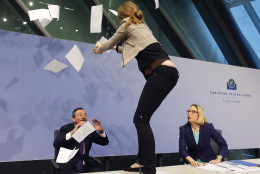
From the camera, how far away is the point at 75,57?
118 inches

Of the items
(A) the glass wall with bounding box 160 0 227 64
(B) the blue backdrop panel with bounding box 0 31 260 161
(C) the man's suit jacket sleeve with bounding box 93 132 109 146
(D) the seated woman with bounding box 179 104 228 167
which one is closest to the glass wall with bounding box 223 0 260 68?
(A) the glass wall with bounding box 160 0 227 64

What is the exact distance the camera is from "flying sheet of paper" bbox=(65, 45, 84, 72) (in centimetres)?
296

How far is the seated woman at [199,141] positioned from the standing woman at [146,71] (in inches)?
46.5

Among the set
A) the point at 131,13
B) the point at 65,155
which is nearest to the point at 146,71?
the point at 131,13

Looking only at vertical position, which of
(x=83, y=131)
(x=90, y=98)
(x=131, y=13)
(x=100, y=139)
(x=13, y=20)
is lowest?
(x=100, y=139)

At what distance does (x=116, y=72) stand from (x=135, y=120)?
1.75 metres

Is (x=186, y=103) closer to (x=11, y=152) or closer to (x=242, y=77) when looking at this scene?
(x=242, y=77)

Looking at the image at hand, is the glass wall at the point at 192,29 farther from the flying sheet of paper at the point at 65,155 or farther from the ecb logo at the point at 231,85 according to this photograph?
the flying sheet of paper at the point at 65,155

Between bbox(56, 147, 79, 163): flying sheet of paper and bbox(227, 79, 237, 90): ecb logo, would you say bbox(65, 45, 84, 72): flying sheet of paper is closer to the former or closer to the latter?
bbox(56, 147, 79, 163): flying sheet of paper

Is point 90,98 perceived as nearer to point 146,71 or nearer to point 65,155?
point 65,155

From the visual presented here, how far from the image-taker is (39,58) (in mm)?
2801

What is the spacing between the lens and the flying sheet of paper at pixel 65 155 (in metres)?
2.31

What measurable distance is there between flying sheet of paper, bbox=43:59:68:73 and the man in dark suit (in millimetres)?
523

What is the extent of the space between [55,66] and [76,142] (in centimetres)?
90
